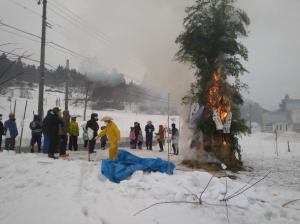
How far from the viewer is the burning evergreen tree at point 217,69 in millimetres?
15031

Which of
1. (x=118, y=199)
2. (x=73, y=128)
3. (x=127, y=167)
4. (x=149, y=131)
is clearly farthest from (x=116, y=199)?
(x=149, y=131)

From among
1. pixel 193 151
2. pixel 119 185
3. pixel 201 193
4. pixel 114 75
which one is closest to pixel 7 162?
pixel 119 185

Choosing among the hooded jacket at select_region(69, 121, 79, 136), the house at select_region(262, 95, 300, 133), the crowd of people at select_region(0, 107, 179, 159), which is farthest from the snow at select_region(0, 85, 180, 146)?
the house at select_region(262, 95, 300, 133)

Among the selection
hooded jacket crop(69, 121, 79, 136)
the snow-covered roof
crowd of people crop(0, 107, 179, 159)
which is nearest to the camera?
crowd of people crop(0, 107, 179, 159)

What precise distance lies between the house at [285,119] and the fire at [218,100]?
6998cm

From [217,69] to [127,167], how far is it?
8629mm

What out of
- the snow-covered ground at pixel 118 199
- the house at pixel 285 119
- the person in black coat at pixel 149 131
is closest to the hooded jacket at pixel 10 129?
→ the snow-covered ground at pixel 118 199

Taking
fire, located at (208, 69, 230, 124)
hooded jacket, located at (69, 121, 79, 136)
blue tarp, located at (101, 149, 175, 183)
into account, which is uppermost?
fire, located at (208, 69, 230, 124)

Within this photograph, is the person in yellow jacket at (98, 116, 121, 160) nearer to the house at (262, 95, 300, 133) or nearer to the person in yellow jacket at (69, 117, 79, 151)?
the person in yellow jacket at (69, 117, 79, 151)

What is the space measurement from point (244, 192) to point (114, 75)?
55.9 meters

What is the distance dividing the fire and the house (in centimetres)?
6998

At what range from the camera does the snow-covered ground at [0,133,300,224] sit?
20.2 feet

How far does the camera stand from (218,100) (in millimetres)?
15273

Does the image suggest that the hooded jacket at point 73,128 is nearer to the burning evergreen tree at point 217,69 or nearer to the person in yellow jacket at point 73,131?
the person in yellow jacket at point 73,131
